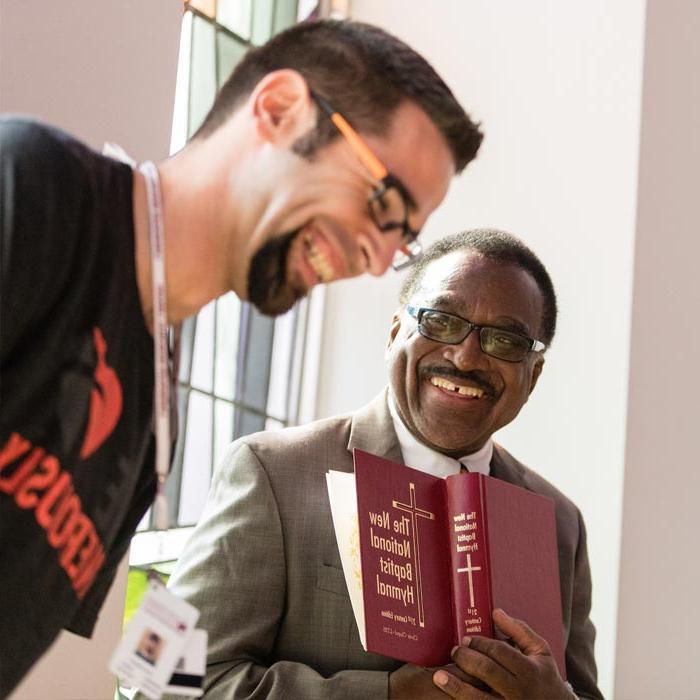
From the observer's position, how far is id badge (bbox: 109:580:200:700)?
4.22 ft

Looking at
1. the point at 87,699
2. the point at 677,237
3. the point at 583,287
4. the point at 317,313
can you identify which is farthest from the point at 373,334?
the point at 87,699

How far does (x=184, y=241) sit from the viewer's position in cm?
131

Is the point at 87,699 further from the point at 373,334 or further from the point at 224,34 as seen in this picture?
the point at 224,34

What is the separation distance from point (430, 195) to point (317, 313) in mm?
3530

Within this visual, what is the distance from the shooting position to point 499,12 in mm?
4758

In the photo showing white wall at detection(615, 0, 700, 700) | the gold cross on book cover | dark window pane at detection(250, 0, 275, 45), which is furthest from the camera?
dark window pane at detection(250, 0, 275, 45)

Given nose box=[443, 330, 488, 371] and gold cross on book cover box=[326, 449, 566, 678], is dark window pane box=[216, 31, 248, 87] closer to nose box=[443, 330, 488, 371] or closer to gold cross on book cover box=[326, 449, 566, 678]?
nose box=[443, 330, 488, 371]

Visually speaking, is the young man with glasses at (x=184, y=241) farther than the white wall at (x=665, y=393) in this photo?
No

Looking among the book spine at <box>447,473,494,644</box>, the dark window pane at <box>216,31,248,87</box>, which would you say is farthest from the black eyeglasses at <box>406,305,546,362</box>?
the dark window pane at <box>216,31,248,87</box>

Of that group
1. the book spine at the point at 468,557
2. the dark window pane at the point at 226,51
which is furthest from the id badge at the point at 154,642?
the dark window pane at the point at 226,51

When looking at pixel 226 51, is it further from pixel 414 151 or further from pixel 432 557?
pixel 414 151

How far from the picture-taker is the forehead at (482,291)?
9.48 ft

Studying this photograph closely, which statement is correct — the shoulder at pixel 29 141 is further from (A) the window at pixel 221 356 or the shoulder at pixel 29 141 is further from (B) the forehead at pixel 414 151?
(A) the window at pixel 221 356

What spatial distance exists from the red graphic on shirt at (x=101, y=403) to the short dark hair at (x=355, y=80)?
0.31 meters
